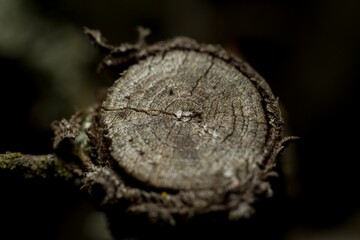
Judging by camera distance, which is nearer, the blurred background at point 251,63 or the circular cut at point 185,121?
the circular cut at point 185,121

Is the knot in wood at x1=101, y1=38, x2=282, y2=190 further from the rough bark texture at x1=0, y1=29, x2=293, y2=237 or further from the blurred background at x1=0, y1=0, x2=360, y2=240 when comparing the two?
the blurred background at x1=0, y1=0, x2=360, y2=240

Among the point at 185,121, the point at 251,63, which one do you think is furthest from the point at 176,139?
the point at 251,63

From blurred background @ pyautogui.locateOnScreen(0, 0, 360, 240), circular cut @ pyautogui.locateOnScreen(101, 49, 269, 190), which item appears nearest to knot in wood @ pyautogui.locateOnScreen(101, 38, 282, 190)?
circular cut @ pyautogui.locateOnScreen(101, 49, 269, 190)

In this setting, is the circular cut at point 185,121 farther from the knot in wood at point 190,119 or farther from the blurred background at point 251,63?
the blurred background at point 251,63

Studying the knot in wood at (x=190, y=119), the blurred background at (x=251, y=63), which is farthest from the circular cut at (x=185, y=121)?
the blurred background at (x=251, y=63)

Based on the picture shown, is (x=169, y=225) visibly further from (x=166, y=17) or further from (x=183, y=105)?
(x=166, y=17)

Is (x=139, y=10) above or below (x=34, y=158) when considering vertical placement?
above

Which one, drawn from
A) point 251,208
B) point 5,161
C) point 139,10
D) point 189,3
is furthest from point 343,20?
point 5,161

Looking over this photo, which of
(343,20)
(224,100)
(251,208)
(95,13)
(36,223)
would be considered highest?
(95,13)
